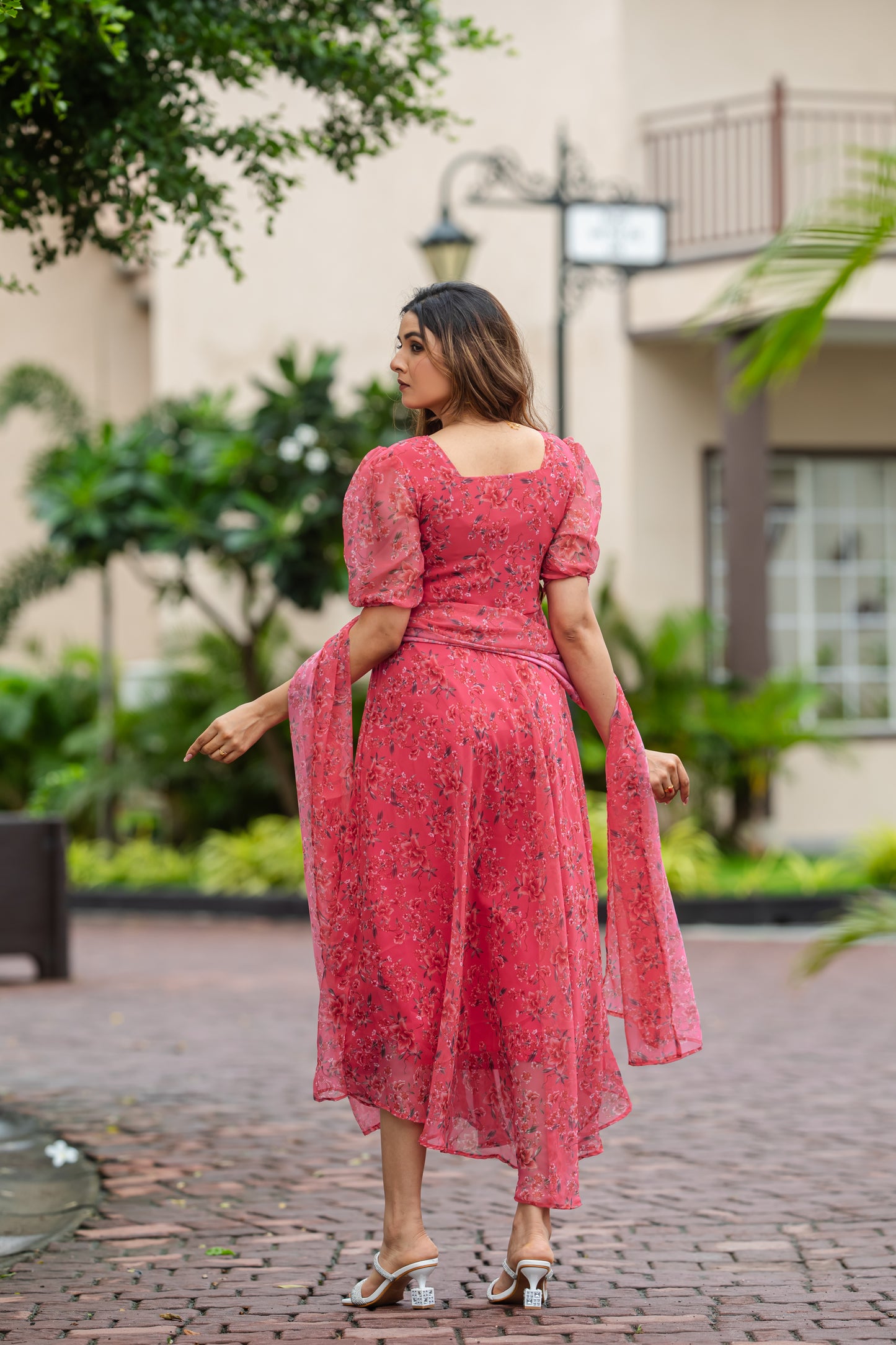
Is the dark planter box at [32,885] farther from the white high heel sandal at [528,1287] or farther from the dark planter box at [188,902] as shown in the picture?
the white high heel sandal at [528,1287]

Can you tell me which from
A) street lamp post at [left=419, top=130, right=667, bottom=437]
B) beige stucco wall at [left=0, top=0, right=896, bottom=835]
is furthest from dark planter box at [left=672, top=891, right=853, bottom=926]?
street lamp post at [left=419, top=130, right=667, bottom=437]

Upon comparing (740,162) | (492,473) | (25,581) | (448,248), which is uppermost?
(740,162)

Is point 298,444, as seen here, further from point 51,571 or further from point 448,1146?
point 448,1146

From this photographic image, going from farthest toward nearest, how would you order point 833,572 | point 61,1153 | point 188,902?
point 833,572, point 188,902, point 61,1153

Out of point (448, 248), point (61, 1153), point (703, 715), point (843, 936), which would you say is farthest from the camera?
point (703, 715)

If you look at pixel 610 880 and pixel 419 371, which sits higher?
pixel 419 371

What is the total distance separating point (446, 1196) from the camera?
4.63 metres

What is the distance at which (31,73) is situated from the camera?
4238 mm

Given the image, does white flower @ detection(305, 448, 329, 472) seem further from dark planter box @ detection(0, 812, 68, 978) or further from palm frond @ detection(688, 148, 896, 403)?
palm frond @ detection(688, 148, 896, 403)

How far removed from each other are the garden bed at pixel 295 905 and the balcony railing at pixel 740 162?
5.39 meters

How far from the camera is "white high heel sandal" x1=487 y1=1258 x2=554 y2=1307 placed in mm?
3393

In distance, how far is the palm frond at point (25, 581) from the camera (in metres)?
15.0

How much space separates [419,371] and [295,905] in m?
9.13

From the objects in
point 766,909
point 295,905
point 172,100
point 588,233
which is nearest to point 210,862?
point 295,905
